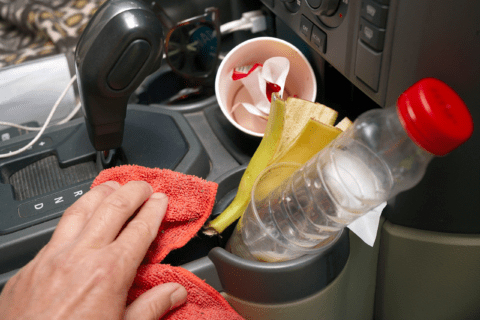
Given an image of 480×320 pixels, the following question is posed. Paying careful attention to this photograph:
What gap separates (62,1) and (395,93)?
2.99ft

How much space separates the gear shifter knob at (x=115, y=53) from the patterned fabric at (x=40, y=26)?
20.3 inches

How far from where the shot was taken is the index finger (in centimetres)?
36

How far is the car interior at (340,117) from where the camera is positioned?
0.35m

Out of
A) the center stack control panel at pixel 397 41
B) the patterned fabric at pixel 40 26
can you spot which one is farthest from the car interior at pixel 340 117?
the patterned fabric at pixel 40 26

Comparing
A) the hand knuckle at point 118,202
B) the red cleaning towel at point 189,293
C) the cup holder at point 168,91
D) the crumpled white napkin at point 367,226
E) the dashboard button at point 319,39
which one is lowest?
the red cleaning towel at point 189,293

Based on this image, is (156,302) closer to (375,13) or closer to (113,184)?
(113,184)

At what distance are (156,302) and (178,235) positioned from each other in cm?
8

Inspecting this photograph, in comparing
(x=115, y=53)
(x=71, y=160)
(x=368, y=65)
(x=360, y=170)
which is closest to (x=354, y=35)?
(x=368, y=65)

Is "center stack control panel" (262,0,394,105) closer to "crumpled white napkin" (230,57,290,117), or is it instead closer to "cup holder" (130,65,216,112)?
"crumpled white napkin" (230,57,290,117)

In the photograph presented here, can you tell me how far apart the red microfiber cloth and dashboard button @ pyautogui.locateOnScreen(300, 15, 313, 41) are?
234mm

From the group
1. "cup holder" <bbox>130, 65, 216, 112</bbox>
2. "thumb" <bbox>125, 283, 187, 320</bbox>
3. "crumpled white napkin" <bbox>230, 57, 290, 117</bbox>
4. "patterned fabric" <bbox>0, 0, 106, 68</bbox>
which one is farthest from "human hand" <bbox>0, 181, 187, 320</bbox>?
"patterned fabric" <bbox>0, 0, 106, 68</bbox>

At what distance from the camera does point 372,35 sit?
Answer: 0.37 m

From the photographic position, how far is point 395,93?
37 centimetres

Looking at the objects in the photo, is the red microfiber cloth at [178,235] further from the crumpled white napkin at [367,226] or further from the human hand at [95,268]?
the crumpled white napkin at [367,226]
